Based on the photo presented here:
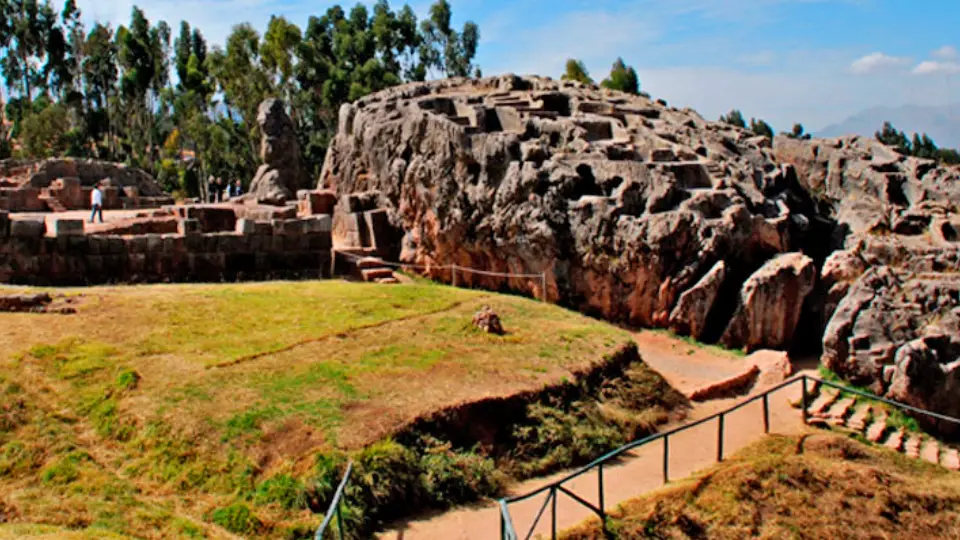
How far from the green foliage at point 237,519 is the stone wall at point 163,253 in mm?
10406

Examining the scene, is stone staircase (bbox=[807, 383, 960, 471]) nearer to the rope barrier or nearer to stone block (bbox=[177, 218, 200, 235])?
the rope barrier

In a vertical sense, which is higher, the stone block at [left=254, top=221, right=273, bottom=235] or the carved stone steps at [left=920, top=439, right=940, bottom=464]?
the stone block at [left=254, top=221, right=273, bottom=235]

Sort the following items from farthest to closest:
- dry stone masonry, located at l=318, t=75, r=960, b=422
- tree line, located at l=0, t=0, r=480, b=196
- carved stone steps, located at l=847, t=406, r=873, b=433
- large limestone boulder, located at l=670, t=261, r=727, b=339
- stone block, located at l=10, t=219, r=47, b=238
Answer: tree line, located at l=0, t=0, r=480, b=196
large limestone boulder, located at l=670, t=261, r=727, b=339
stone block, located at l=10, t=219, r=47, b=238
dry stone masonry, located at l=318, t=75, r=960, b=422
carved stone steps, located at l=847, t=406, r=873, b=433

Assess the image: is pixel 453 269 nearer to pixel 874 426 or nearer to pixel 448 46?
pixel 874 426

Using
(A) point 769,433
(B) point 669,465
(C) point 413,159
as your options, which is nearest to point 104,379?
(B) point 669,465

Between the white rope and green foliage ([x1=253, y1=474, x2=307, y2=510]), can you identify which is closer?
green foliage ([x1=253, y1=474, x2=307, y2=510])

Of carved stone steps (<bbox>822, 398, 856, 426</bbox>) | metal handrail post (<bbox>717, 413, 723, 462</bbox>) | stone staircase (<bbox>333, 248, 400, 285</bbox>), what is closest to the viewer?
metal handrail post (<bbox>717, 413, 723, 462</bbox>)

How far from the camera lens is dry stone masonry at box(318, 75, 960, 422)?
55.9 ft

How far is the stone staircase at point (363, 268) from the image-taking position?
2103 cm

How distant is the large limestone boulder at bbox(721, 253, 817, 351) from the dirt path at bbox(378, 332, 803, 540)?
867 millimetres

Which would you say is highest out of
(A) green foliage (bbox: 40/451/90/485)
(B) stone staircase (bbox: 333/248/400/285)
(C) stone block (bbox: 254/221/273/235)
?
(C) stone block (bbox: 254/221/273/235)

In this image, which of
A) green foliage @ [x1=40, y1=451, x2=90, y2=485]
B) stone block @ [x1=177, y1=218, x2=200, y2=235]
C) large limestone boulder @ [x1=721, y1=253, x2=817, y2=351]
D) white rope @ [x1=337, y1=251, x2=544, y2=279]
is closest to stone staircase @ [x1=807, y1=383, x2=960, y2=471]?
large limestone boulder @ [x1=721, y1=253, x2=817, y2=351]

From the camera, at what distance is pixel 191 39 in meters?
59.4

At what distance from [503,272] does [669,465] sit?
1131 centimetres
